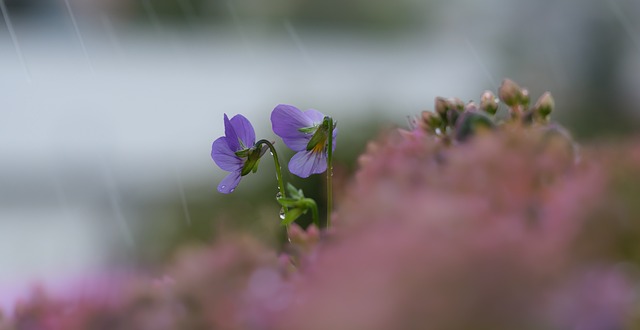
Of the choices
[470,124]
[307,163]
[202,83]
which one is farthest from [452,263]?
[202,83]

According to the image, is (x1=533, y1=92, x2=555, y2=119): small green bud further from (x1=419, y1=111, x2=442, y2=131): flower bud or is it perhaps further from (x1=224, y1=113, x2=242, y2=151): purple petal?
(x1=224, y1=113, x2=242, y2=151): purple petal

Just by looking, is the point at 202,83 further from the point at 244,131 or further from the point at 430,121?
the point at 430,121

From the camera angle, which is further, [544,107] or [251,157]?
[251,157]

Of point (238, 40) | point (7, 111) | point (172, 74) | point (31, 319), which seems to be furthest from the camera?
point (238, 40)

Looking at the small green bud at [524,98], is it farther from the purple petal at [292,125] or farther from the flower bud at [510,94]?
the purple petal at [292,125]

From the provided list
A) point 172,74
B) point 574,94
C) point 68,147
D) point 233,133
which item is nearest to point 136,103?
point 172,74

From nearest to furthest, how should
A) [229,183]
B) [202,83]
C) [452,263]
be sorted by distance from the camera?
[452,263]
[229,183]
[202,83]

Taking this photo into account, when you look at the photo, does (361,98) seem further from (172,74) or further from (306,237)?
(172,74)

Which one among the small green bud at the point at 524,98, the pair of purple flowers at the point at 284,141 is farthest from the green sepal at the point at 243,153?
the small green bud at the point at 524,98
